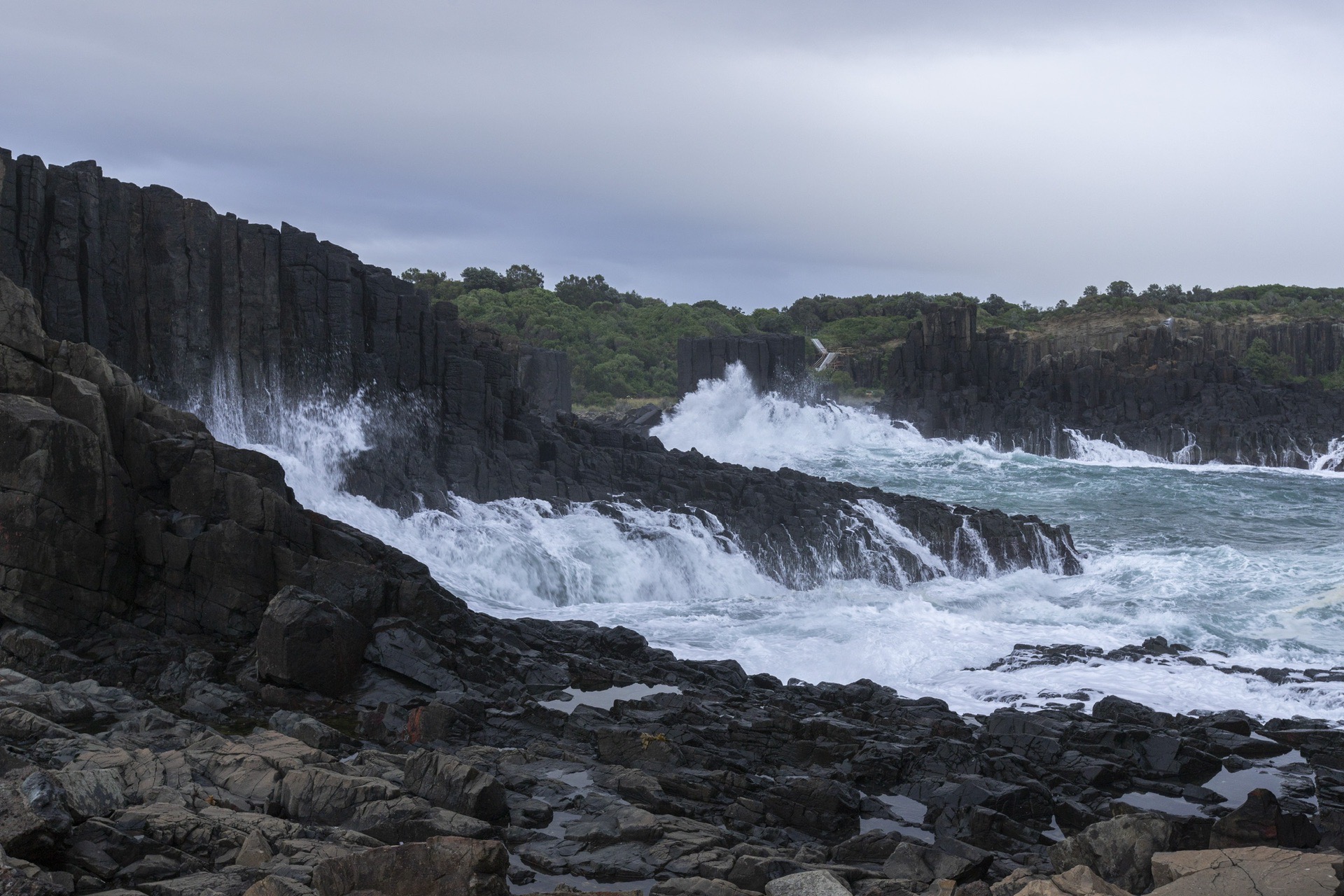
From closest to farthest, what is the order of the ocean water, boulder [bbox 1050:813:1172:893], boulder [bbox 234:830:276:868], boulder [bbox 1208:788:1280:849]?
1. boulder [bbox 234:830:276:868]
2. boulder [bbox 1050:813:1172:893]
3. boulder [bbox 1208:788:1280:849]
4. the ocean water

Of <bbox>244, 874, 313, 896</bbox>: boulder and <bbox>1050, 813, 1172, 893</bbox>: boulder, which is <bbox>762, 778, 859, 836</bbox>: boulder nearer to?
<bbox>1050, 813, 1172, 893</bbox>: boulder

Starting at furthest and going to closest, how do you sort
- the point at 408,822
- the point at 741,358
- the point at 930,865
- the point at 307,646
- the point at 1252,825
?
the point at 741,358 < the point at 307,646 < the point at 1252,825 < the point at 930,865 < the point at 408,822

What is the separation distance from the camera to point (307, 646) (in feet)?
39.2

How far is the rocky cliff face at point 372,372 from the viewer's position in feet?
68.2

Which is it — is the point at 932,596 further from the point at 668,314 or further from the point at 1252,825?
the point at 668,314

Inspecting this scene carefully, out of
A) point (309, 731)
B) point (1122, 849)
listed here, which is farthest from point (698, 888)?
point (309, 731)

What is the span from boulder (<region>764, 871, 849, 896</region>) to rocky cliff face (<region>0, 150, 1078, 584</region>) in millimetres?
17782

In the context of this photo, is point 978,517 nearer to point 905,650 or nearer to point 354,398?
point 905,650

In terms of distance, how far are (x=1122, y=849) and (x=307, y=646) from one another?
829 centimetres

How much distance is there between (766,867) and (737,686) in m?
7.00

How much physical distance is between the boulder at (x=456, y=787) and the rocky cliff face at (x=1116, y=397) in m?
51.9

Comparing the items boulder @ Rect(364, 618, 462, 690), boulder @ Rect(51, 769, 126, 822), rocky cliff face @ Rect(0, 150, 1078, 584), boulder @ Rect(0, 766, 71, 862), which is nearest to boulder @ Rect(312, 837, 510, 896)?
boulder @ Rect(0, 766, 71, 862)

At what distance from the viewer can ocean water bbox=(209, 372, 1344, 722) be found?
1669 centimetres

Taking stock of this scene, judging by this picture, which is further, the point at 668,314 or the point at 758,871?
the point at 668,314
